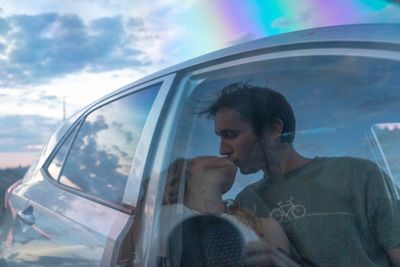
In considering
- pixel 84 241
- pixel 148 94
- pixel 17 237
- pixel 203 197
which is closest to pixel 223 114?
pixel 203 197

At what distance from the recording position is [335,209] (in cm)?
198

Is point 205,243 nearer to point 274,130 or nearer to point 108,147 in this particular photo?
point 274,130

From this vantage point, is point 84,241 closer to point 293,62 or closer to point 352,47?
point 293,62

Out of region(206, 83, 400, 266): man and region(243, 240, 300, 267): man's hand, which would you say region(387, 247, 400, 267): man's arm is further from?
region(243, 240, 300, 267): man's hand

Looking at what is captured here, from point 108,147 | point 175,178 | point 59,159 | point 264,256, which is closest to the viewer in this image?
point 264,256

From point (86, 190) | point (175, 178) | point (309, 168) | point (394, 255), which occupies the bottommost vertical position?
point (394, 255)

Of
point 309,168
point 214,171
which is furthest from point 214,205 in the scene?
point 309,168

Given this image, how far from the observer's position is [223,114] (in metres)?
2.20

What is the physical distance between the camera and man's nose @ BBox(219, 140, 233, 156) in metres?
2.14

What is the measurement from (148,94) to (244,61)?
68 centimetres

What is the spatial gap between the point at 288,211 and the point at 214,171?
0.30m

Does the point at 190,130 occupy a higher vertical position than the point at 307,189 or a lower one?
higher

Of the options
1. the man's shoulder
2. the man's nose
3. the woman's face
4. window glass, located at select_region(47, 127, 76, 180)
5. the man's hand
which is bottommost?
the man's hand

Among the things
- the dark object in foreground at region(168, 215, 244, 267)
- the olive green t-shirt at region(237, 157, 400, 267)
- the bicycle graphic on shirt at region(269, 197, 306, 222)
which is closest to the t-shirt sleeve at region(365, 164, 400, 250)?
the olive green t-shirt at region(237, 157, 400, 267)
